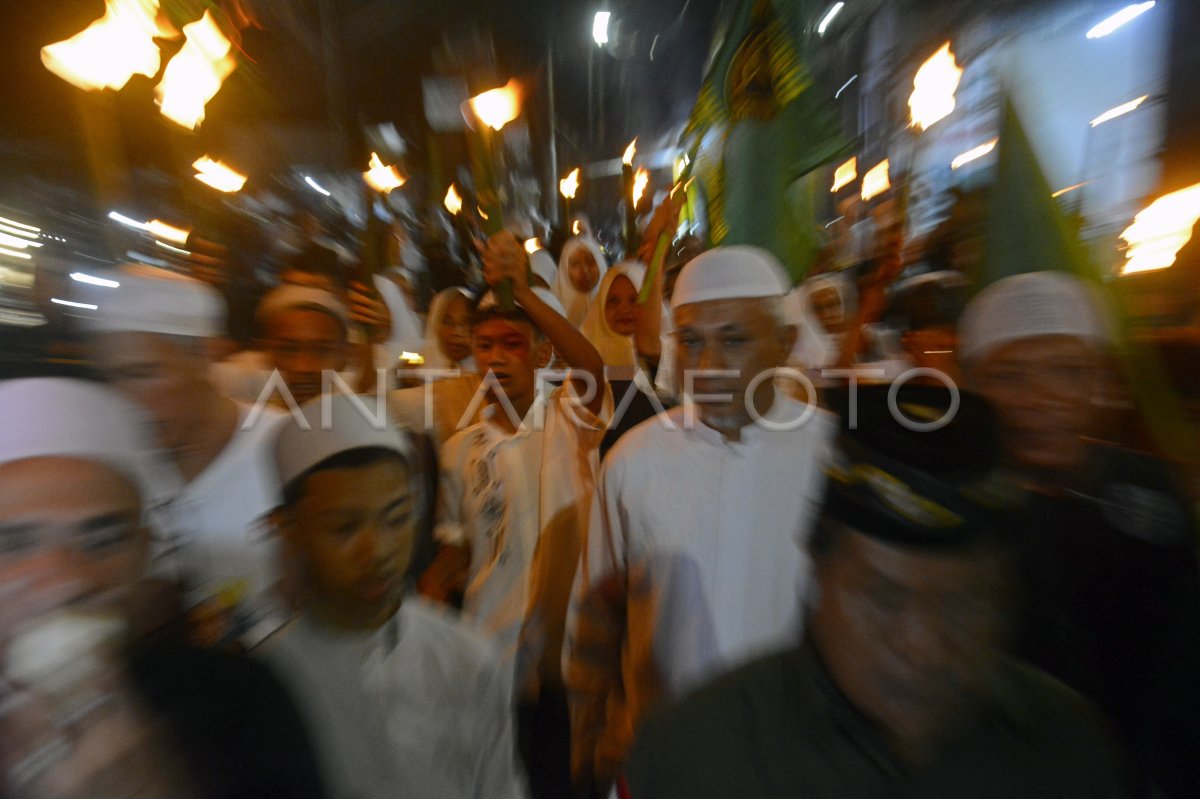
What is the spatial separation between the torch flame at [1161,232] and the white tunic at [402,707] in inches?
99.7

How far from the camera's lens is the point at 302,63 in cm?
299

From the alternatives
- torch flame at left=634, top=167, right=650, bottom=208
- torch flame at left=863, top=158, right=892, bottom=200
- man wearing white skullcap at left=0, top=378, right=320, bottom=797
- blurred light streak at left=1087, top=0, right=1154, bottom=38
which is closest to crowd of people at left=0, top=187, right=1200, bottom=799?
man wearing white skullcap at left=0, top=378, right=320, bottom=797

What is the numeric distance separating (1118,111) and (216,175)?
435cm

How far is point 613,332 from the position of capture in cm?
313

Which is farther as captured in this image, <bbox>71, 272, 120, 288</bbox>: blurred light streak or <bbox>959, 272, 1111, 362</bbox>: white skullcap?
<bbox>959, 272, 1111, 362</bbox>: white skullcap

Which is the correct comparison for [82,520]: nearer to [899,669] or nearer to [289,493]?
[289,493]

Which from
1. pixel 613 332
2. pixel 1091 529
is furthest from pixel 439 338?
pixel 1091 529

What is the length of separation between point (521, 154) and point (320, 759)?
210 inches

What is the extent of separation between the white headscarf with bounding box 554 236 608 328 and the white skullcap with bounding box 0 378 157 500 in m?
2.97

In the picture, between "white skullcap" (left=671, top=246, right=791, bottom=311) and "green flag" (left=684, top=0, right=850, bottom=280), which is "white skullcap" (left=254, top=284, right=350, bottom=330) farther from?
"green flag" (left=684, top=0, right=850, bottom=280)

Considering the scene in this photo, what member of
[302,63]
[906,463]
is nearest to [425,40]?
[302,63]

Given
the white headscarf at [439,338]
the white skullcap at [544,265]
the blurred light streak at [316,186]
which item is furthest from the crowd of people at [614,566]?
the white skullcap at [544,265]

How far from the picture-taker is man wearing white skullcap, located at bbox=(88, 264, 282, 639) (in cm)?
104

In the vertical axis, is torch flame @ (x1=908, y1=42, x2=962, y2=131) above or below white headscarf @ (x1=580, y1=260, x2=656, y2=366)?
above
